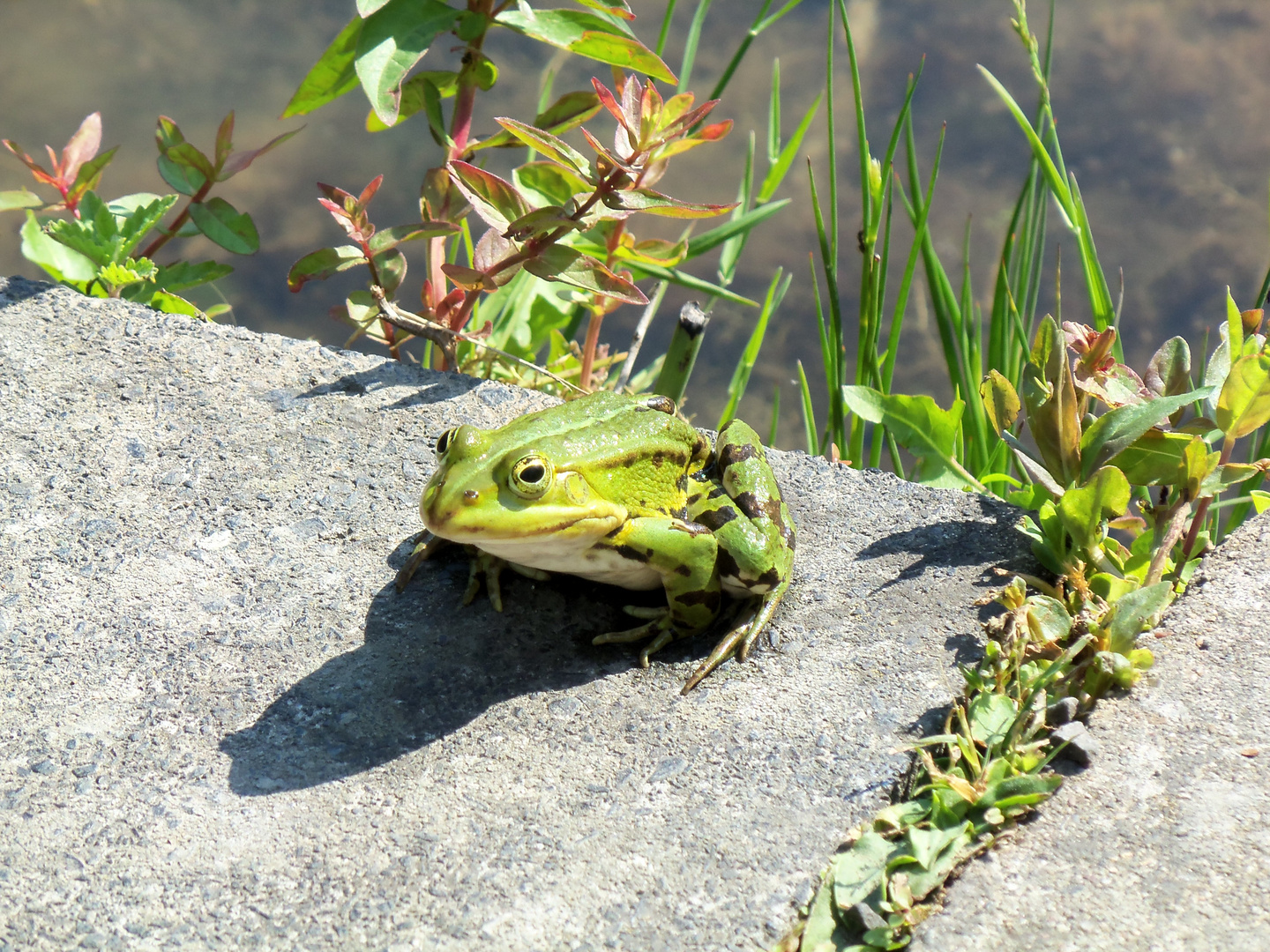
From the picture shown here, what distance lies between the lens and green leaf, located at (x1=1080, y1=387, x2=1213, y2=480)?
2.21 meters

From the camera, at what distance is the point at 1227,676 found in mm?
2016

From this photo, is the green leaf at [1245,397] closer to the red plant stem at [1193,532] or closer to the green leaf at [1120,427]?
the green leaf at [1120,427]

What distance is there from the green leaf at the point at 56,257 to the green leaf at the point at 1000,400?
252 centimetres

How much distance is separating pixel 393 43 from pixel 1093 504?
6.49 ft

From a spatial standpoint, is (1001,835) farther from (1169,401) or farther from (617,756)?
(1169,401)

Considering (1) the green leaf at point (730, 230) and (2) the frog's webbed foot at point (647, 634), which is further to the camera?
(1) the green leaf at point (730, 230)

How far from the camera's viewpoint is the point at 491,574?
92.0 inches

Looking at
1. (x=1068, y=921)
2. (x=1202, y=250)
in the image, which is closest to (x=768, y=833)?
(x=1068, y=921)

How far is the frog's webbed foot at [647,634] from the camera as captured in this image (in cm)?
221

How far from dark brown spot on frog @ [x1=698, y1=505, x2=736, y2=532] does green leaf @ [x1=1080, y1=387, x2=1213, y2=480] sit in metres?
Answer: 0.78

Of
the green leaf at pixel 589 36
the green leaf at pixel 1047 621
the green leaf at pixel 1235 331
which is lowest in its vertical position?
the green leaf at pixel 1047 621

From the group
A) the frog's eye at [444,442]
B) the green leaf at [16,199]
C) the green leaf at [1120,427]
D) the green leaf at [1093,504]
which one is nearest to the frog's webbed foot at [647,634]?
the frog's eye at [444,442]

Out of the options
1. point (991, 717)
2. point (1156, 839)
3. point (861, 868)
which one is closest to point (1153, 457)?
point (991, 717)

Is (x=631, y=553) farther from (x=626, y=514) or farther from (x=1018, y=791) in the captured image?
(x=1018, y=791)
